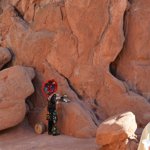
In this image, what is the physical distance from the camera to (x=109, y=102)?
20.3ft

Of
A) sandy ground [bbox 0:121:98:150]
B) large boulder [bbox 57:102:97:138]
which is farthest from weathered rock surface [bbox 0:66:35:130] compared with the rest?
large boulder [bbox 57:102:97:138]

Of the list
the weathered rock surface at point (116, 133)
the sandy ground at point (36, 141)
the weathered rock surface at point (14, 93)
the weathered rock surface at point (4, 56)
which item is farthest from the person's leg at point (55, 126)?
the weathered rock surface at point (4, 56)

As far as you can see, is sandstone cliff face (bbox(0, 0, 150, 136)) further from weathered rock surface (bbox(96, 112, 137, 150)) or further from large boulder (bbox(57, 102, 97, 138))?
weathered rock surface (bbox(96, 112, 137, 150))

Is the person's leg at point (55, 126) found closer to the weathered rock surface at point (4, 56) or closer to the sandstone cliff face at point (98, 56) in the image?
the sandstone cliff face at point (98, 56)

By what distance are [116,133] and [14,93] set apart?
271cm

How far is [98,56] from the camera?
251 inches

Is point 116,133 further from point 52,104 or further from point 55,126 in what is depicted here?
point 52,104

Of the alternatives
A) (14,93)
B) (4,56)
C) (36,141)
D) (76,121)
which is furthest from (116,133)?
(4,56)

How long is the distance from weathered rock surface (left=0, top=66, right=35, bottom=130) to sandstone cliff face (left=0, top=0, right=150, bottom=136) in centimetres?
53

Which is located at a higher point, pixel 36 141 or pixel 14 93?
pixel 14 93

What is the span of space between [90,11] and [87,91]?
5.71 feet

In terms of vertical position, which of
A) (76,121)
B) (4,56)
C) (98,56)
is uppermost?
(98,56)

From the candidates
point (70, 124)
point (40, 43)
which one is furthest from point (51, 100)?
point (40, 43)

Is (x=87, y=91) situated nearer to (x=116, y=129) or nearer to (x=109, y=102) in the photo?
(x=109, y=102)
